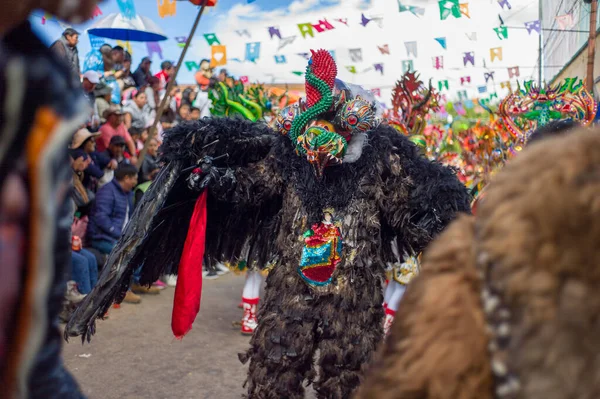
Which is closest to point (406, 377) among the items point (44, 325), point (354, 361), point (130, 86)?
point (44, 325)

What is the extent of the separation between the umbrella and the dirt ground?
4.61 metres

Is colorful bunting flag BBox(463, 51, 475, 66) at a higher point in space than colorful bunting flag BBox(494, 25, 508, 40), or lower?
lower

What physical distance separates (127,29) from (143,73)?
1.15 m

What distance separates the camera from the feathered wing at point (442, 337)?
0.96 metres

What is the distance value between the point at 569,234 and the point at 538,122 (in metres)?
6.63

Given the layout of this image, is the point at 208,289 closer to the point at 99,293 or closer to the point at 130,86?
the point at 130,86

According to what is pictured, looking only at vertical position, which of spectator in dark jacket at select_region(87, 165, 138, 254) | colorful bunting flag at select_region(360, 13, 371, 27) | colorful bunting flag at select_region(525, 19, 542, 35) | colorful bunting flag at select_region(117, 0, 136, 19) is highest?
colorful bunting flag at select_region(117, 0, 136, 19)

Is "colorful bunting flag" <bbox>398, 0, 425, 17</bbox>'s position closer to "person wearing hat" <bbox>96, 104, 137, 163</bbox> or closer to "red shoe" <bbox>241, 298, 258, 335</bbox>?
"person wearing hat" <bbox>96, 104, 137, 163</bbox>

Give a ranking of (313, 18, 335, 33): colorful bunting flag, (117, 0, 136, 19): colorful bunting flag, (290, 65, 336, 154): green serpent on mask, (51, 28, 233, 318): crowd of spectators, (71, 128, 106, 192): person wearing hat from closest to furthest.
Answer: (290, 65, 336, 154): green serpent on mask < (51, 28, 233, 318): crowd of spectators < (71, 128, 106, 192): person wearing hat < (117, 0, 136, 19): colorful bunting flag < (313, 18, 335, 33): colorful bunting flag

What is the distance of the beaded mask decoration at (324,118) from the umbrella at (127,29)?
6.82m

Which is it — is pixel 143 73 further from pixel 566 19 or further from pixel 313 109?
pixel 566 19

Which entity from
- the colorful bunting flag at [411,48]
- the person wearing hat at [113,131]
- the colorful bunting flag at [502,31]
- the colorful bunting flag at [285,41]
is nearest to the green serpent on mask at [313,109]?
the person wearing hat at [113,131]

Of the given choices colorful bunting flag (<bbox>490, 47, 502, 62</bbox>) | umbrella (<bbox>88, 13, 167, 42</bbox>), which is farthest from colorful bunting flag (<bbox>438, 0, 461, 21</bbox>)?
umbrella (<bbox>88, 13, 167, 42</bbox>)

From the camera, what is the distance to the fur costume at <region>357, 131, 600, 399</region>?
2.90 ft
